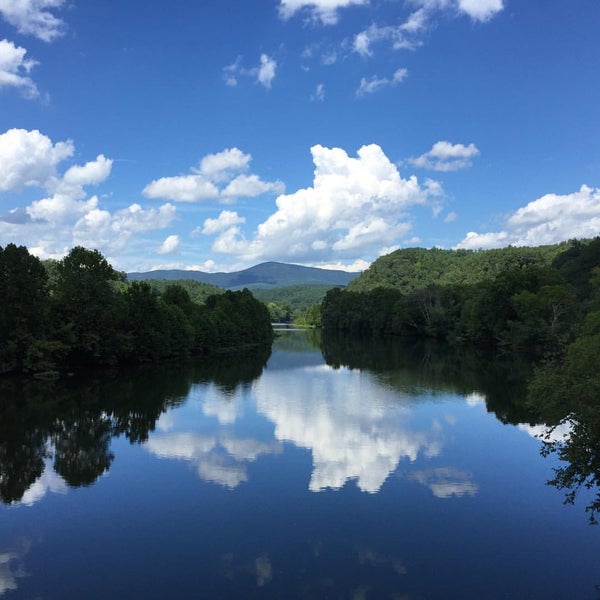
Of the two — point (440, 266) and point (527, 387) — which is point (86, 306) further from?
point (440, 266)

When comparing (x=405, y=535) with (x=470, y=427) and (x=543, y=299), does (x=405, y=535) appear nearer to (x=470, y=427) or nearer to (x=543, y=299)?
(x=470, y=427)

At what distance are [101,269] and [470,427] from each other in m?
36.2

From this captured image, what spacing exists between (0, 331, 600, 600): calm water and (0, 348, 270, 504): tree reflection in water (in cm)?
15

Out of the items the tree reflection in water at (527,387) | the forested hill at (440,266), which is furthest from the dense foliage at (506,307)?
the forested hill at (440,266)

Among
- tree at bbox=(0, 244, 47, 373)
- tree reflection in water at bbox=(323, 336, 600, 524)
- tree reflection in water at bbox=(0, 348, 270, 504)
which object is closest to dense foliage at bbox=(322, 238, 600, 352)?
tree reflection in water at bbox=(323, 336, 600, 524)

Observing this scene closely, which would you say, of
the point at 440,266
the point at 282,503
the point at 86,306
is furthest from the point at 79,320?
the point at 440,266

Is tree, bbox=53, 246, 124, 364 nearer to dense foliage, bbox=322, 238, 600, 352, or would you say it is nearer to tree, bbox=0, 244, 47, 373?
tree, bbox=0, 244, 47, 373

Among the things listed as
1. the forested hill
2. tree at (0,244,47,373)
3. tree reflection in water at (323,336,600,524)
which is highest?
the forested hill

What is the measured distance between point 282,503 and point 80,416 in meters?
17.6

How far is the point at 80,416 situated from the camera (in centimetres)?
3022

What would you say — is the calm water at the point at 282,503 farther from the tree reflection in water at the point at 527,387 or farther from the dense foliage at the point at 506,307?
the dense foliage at the point at 506,307

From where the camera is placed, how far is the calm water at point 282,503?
12328mm

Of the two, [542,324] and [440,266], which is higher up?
[440,266]

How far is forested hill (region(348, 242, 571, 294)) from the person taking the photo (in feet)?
444
